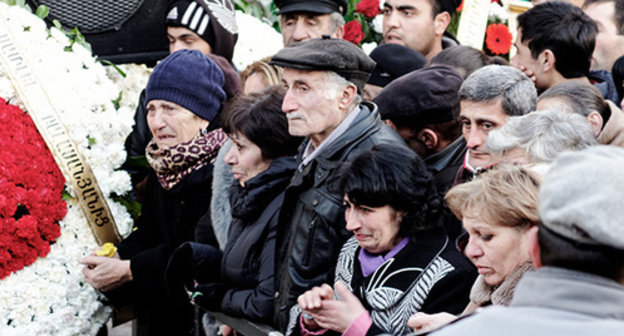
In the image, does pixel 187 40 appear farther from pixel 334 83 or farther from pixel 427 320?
pixel 427 320

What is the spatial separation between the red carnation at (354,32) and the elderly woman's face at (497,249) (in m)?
3.79

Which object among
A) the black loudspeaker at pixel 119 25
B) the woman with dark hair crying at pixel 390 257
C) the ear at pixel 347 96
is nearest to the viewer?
the woman with dark hair crying at pixel 390 257

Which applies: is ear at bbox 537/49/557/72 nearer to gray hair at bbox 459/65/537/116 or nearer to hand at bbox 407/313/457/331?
gray hair at bbox 459/65/537/116

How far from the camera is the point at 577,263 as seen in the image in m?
1.50

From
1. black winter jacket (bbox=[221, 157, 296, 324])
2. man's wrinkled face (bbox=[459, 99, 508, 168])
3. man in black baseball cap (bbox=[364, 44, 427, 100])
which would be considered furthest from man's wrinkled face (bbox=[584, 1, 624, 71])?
black winter jacket (bbox=[221, 157, 296, 324])

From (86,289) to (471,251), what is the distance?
2.61 meters

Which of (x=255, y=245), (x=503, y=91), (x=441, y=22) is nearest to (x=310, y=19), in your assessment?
(x=441, y=22)

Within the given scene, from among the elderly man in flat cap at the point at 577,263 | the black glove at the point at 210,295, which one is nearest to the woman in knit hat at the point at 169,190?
the black glove at the point at 210,295

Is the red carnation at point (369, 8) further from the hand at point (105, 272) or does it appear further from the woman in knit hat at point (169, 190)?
the hand at point (105, 272)

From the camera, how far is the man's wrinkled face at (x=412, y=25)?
553 cm

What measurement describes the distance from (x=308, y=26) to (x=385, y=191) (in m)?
3.09

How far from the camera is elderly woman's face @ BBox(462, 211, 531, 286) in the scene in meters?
2.59

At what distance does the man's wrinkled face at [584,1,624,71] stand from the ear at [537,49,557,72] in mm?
708

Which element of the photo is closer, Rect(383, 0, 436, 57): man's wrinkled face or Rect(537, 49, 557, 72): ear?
Rect(537, 49, 557, 72): ear
